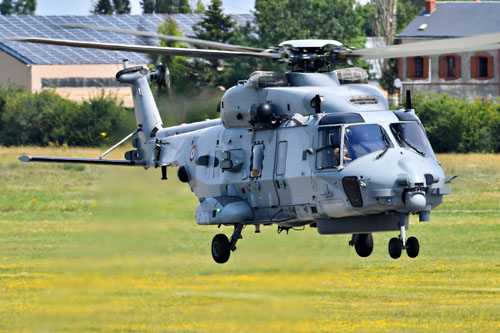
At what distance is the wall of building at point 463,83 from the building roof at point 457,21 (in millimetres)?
2291

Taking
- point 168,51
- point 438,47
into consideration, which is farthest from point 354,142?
point 168,51

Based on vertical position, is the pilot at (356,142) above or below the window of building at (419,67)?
above

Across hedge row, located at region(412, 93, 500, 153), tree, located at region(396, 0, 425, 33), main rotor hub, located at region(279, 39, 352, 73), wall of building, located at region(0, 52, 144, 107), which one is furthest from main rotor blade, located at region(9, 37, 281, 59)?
tree, located at region(396, 0, 425, 33)

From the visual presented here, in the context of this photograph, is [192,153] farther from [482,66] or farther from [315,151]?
[482,66]

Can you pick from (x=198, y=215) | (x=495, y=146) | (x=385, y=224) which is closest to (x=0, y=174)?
(x=495, y=146)

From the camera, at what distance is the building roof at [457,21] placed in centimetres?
9012

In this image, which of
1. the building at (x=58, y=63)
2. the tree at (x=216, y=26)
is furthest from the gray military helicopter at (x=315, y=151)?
the tree at (x=216, y=26)

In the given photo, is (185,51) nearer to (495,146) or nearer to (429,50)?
(429,50)

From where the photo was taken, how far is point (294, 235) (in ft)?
90.1

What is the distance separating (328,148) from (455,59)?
2664 inches

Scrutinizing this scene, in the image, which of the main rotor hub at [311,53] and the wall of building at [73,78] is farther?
the wall of building at [73,78]

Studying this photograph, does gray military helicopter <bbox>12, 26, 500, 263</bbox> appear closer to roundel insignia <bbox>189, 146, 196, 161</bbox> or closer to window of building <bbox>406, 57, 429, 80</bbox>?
roundel insignia <bbox>189, 146, 196, 161</bbox>

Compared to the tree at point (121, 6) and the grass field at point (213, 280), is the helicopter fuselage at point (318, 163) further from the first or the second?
the tree at point (121, 6)

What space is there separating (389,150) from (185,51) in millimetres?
4799
